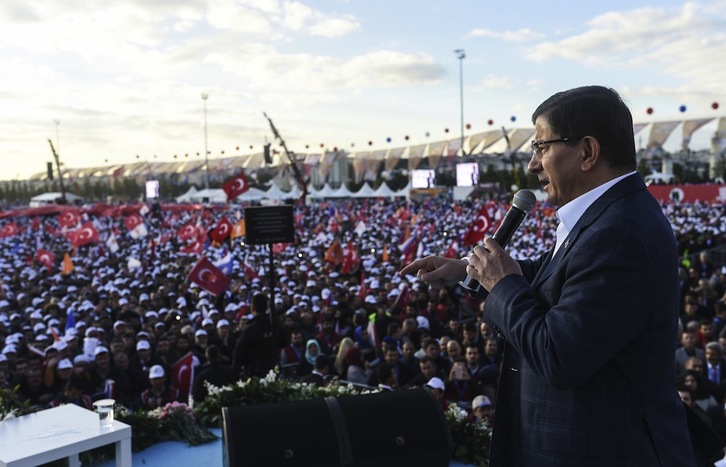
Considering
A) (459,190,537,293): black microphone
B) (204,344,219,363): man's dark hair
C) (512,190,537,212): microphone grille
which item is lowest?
(204,344,219,363): man's dark hair

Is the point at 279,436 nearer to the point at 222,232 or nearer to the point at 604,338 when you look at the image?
the point at 604,338

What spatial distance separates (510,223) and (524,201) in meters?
0.15

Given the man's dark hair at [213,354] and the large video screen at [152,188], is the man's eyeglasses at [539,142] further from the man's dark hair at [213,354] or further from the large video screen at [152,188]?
the large video screen at [152,188]

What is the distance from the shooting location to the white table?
3329 mm

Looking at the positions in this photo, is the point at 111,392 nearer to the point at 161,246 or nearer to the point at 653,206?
the point at 653,206

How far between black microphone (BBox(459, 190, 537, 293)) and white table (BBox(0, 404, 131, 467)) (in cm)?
267

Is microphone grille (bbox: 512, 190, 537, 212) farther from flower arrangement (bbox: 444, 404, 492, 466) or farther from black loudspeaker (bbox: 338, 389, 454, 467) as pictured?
flower arrangement (bbox: 444, 404, 492, 466)

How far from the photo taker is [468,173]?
5991cm

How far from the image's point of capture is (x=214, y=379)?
7172 millimetres

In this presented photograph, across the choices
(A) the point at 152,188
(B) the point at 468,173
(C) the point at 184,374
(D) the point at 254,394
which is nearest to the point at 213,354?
(C) the point at 184,374

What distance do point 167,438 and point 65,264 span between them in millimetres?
14527

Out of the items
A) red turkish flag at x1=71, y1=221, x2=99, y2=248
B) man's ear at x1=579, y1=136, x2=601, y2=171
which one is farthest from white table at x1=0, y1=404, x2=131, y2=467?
red turkish flag at x1=71, y1=221, x2=99, y2=248

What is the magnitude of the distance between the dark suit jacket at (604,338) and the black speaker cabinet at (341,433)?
178 centimetres

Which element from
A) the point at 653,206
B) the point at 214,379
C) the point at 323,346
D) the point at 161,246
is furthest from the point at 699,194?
the point at 653,206
